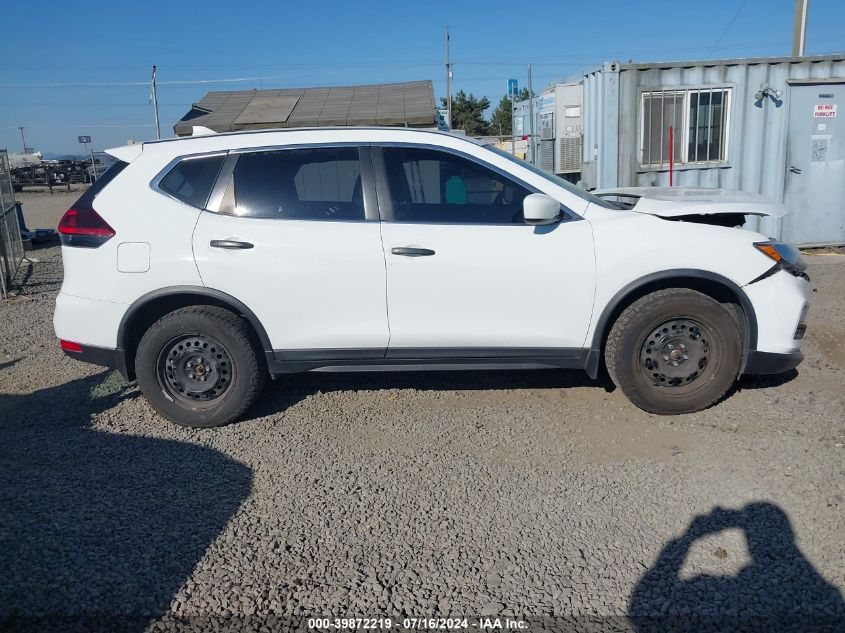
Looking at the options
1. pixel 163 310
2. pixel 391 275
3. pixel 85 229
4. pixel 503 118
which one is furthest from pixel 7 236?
pixel 503 118

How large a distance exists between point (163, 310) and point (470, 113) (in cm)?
5772

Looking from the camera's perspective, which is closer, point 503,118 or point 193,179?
point 193,179

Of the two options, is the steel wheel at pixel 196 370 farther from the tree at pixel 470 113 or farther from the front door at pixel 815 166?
the tree at pixel 470 113

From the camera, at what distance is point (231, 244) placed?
15.0 ft

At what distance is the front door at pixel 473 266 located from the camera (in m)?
4.54

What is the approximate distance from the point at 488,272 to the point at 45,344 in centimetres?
480

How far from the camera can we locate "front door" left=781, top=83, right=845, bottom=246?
1045 cm

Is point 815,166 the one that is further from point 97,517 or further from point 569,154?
point 97,517

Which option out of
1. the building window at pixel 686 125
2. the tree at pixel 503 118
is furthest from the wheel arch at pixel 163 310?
the tree at pixel 503 118

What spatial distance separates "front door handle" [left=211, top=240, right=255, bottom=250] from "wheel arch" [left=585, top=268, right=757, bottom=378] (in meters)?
2.25

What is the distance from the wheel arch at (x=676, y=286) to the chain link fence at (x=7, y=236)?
25.6ft

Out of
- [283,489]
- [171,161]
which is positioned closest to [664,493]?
[283,489]

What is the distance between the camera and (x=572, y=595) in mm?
3006

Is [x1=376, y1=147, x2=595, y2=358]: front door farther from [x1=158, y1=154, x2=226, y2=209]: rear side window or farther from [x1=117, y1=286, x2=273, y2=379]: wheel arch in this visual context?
[x1=158, y1=154, x2=226, y2=209]: rear side window
